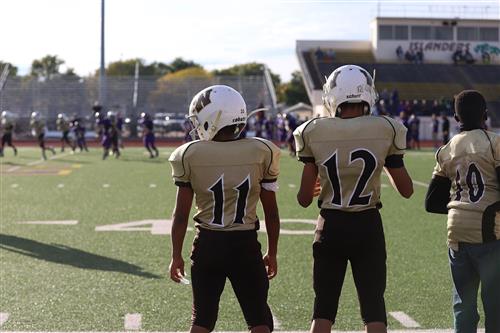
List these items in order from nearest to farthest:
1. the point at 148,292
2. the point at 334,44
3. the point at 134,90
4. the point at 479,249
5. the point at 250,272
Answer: the point at 250,272, the point at 479,249, the point at 148,292, the point at 134,90, the point at 334,44

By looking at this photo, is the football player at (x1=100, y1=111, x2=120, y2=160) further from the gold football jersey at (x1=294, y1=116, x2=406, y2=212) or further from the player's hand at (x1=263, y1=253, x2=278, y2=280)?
the gold football jersey at (x1=294, y1=116, x2=406, y2=212)

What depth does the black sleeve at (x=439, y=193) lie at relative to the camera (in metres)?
4.15

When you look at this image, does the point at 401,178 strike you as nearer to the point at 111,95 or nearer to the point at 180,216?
the point at 180,216

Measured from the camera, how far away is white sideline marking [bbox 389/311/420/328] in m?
5.20

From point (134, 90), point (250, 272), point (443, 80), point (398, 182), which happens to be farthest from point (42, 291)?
point (443, 80)

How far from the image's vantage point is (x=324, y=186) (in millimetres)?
3941

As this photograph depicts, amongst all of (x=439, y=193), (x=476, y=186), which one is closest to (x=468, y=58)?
(x=439, y=193)

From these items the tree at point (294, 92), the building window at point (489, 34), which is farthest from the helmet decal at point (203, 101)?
the tree at point (294, 92)

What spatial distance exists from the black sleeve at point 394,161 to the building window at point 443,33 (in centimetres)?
4866

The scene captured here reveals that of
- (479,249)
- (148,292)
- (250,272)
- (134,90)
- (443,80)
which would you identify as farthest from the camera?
(443,80)

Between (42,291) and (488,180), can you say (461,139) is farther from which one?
(42,291)

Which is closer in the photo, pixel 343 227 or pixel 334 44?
pixel 343 227

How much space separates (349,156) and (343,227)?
340 mm

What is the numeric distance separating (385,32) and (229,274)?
48.4 m
